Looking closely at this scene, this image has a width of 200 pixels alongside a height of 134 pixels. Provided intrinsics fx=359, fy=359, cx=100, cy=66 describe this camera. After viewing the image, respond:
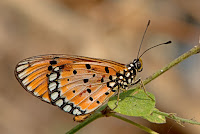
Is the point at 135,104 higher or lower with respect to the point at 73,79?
lower

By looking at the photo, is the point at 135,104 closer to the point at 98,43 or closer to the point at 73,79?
the point at 73,79

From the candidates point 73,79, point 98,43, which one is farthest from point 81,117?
point 98,43

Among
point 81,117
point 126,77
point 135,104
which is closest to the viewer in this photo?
point 135,104

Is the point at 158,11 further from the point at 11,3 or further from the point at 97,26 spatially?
the point at 11,3

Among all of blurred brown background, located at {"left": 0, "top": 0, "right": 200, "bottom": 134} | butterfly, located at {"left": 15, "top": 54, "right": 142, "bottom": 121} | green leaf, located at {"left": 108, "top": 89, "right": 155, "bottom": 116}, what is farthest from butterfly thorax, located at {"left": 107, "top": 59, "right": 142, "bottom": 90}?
blurred brown background, located at {"left": 0, "top": 0, "right": 200, "bottom": 134}

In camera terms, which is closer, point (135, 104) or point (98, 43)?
point (135, 104)

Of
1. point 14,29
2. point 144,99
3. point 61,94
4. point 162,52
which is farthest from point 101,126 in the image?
point 144,99

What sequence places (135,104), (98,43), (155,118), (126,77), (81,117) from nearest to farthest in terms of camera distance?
(135,104)
(155,118)
(81,117)
(126,77)
(98,43)
